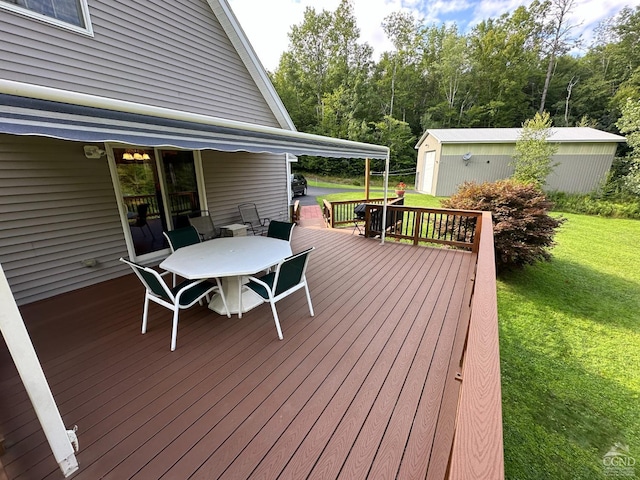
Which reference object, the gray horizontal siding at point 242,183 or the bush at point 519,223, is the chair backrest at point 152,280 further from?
the bush at point 519,223

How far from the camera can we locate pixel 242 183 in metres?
5.91

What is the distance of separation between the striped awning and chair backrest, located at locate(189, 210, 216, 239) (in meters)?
2.76

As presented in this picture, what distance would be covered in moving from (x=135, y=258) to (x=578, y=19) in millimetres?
34110

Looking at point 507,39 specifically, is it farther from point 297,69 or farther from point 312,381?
point 312,381

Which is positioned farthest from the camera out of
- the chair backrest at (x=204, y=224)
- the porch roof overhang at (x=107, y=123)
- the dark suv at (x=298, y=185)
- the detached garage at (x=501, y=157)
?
the dark suv at (x=298, y=185)

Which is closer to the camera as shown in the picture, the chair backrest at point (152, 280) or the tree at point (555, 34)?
the chair backrest at point (152, 280)

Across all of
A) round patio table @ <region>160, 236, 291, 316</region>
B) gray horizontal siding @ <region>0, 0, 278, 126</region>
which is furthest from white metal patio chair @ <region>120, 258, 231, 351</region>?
gray horizontal siding @ <region>0, 0, 278, 126</region>

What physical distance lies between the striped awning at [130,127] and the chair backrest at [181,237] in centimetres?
180

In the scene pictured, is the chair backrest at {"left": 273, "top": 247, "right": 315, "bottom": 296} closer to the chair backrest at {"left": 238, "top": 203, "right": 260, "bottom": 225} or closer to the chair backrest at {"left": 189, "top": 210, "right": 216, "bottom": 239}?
the chair backrest at {"left": 189, "top": 210, "right": 216, "bottom": 239}

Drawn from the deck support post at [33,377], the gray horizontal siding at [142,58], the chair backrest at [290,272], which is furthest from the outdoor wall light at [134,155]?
the deck support post at [33,377]

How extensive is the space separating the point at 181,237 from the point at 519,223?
6.39 m

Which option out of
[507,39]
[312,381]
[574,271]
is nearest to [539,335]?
[574,271]

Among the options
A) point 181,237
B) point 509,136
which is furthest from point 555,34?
point 181,237

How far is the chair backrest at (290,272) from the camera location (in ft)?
8.16
